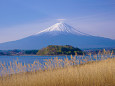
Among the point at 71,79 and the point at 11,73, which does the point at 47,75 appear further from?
the point at 11,73

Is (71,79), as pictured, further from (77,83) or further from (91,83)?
(91,83)

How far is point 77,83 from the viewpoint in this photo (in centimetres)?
555

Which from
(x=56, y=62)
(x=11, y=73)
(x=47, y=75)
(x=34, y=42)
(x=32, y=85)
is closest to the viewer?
(x=32, y=85)

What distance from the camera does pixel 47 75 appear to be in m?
5.90

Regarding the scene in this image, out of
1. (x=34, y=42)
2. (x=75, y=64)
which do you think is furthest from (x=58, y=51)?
(x=34, y=42)

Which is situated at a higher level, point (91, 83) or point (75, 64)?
point (75, 64)

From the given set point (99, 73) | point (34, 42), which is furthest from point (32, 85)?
point (34, 42)

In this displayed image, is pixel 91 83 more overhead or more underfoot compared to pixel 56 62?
more underfoot

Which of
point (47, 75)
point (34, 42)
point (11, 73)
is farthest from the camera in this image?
point (34, 42)

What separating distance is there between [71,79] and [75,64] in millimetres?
1569

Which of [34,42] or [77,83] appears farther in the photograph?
[34,42]

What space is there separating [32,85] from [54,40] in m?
109

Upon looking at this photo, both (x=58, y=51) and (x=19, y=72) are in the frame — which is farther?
(x=58, y=51)

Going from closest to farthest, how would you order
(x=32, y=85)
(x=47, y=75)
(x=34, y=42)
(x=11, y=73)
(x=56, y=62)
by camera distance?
(x=32, y=85)
(x=47, y=75)
(x=11, y=73)
(x=56, y=62)
(x=34, y=42)
